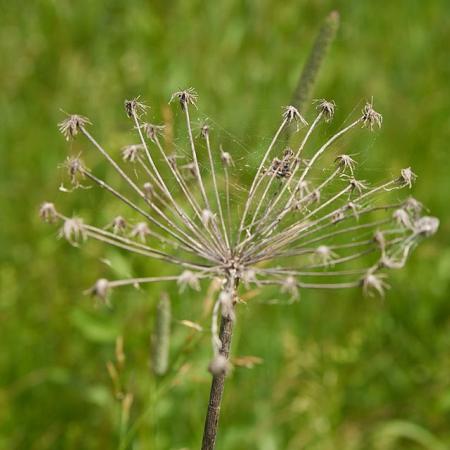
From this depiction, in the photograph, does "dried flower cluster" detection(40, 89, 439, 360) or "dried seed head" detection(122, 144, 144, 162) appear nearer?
"dried flower cluster" detection(40, 89, 439, 360)

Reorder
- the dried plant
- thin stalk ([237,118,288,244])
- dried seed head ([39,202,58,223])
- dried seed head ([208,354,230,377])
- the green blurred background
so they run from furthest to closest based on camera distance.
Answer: the green blurred background → thin stalk ([237,118,288,244]) → dried seed head ([39,202,58,223]) → the dried plant → dried seed head ([208,354,230,377])

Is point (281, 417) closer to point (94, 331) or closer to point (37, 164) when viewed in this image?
point (94, 331)

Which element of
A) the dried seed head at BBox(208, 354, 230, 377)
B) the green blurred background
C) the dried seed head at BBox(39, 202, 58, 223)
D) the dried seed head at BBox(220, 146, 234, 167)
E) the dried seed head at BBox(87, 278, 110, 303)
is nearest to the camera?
the dried seed head at BBox(208, 354, 230, 377)

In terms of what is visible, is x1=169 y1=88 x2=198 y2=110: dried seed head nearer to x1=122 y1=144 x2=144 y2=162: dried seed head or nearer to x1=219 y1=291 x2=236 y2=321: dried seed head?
x1=122 y1=144 x2=144 y2=162: dried seed head

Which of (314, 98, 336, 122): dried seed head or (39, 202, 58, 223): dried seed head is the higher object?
(314, 98, 336, 122): dried seed head

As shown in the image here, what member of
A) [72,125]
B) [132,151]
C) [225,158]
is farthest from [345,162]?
[72,125]

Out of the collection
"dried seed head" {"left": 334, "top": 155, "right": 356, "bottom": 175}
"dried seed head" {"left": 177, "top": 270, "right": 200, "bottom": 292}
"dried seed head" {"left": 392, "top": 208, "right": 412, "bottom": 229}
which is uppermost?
"dried seed head" {"left": 334, "top": 155, "right": 356, "bottom": 175}

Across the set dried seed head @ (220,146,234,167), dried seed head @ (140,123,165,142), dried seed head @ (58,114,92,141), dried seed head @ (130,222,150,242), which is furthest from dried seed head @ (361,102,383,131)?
dried seed head @ (58,114,92,141)
